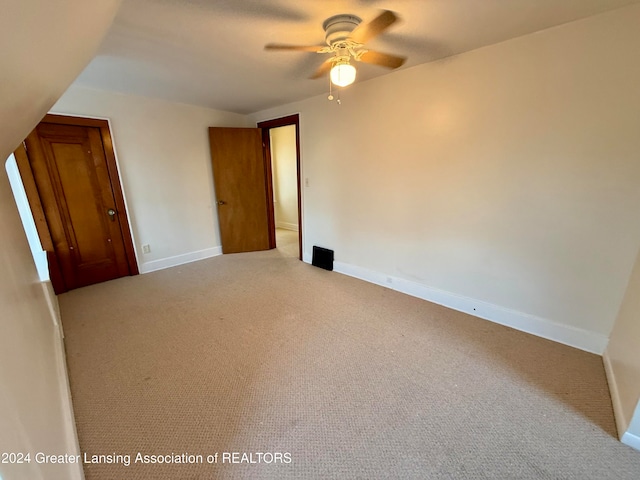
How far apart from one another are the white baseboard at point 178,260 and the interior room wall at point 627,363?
452 cm

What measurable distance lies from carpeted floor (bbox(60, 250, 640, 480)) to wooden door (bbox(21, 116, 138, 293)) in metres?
0.71

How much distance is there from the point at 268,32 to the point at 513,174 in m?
2.10

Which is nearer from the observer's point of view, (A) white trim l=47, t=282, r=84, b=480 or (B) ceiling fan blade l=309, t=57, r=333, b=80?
(A) white trim l=47, t=282, r=84, b=480

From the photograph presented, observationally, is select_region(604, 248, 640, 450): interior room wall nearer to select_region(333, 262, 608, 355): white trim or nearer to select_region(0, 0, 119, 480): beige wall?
select_region(333, 262, 608, 355): white trim

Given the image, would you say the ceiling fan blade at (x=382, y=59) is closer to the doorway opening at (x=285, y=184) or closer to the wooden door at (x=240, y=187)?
the wooden door at (x=240, y=187)

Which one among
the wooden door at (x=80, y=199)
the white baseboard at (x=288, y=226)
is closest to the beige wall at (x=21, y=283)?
the wooden door at (x=80, y=199)

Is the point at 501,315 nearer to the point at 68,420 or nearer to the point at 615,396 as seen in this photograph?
the point at 615,396

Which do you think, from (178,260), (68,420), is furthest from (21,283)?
(178,260)

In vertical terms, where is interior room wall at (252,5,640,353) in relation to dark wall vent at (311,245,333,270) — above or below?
above

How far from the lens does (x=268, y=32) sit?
174cm

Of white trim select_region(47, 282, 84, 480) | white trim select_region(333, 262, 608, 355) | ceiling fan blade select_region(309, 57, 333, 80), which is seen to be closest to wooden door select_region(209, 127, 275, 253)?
ceiling fan blade select_region(309, 57, 333, 80)

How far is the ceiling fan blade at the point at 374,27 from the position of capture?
1.56 metres

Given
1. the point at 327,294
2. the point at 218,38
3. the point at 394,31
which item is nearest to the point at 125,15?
the point at 218,38

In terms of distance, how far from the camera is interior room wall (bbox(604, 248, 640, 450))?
4.27 ft
